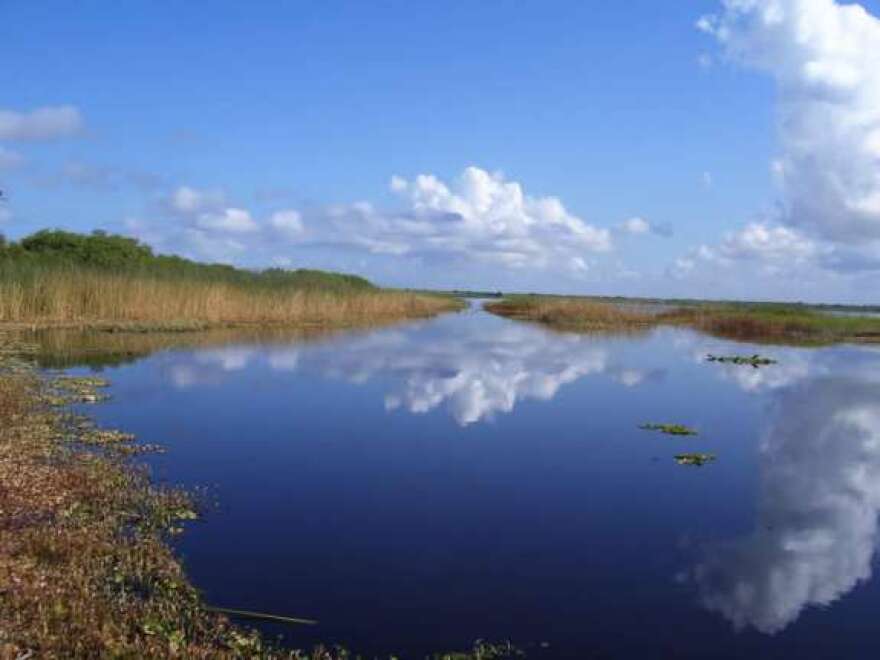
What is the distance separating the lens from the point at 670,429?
13.0 metres

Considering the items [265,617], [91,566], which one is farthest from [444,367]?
[265,617]

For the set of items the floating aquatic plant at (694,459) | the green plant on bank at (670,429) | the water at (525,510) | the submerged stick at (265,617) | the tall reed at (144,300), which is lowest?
the submerged stick at (265,617)

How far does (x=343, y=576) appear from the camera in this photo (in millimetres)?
6188

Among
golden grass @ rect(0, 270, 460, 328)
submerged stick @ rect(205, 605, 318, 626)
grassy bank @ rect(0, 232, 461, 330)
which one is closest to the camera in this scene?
submerged stick @ rect(205, 605, 318, 626)

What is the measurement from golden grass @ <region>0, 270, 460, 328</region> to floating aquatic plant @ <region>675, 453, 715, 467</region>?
20536 millimetres

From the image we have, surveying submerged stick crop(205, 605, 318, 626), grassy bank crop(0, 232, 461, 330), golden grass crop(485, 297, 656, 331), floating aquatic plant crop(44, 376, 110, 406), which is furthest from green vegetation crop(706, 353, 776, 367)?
submerged stick crop(205, 605, 318, 626)

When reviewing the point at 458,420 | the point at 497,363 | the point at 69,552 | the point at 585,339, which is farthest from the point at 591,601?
the point at 585,339

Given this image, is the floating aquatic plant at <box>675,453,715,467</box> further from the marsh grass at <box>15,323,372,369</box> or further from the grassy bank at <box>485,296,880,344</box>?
the grassy bank at <box>485,296,880,344</box>

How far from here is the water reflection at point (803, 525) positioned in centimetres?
622

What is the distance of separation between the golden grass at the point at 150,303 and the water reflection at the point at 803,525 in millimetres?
21251

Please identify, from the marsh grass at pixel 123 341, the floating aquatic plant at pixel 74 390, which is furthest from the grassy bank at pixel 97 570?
the marsh grass at pixel 123 341

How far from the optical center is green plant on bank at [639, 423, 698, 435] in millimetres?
12914

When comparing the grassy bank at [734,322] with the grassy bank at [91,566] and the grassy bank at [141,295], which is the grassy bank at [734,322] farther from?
the grassy bank at [91,566]

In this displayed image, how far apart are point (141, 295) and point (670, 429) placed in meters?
21.6
